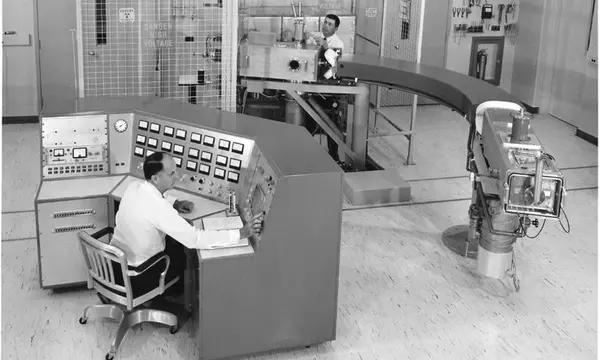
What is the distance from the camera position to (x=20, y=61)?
9023mm

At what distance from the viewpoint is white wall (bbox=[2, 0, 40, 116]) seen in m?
8.82

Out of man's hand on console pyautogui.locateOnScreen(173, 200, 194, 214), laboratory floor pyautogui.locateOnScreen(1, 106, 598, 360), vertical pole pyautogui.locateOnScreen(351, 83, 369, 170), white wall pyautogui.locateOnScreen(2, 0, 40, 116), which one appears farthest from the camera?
white wall pyautogui.locateOnScreen(2, 0, 40, 116)

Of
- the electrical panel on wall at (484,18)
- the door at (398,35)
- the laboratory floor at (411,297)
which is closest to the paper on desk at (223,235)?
the laboratory floor at (411,297)

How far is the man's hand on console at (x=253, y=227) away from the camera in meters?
4.30

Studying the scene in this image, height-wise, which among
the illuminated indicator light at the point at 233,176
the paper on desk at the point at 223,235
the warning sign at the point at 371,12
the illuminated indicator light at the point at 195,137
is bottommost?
the paper on desk at the point at 223,235

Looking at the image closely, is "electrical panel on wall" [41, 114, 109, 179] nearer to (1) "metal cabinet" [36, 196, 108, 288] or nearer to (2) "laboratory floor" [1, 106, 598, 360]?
(1) "metal cabinet" [36, 196, 108, 288]

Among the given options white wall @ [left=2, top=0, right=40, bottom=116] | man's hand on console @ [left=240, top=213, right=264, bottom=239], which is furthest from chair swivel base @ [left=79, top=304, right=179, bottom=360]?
white wall @ [left=2, top=0, right=40, bottom=116]

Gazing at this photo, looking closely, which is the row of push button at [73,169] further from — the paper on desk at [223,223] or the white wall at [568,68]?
the white wall at [568,68]

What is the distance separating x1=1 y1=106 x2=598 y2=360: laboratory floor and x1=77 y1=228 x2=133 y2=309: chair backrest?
0.40m

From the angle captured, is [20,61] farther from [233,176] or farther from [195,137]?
[233,176]

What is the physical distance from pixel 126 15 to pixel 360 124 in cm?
251

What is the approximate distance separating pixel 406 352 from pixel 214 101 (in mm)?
2982

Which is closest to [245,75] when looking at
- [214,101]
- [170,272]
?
[214,101]

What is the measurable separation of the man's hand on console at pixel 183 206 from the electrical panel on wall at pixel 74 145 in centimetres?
79
